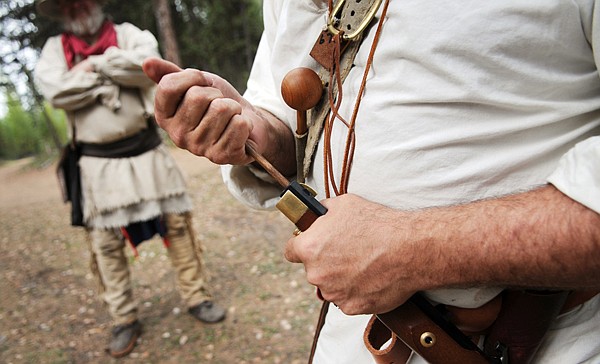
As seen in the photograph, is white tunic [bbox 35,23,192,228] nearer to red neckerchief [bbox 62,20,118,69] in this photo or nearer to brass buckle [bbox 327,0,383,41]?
red neckerchief [bbox 62,20,118,69]

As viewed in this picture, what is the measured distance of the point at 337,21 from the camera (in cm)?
92

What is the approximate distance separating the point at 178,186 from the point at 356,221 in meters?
2.51

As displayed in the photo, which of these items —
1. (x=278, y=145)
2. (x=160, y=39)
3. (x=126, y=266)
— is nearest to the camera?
(x=278, y=145)

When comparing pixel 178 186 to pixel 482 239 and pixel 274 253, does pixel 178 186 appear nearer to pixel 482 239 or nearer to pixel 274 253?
pixel 274 253

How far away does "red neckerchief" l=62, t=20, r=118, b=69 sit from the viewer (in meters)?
2.84

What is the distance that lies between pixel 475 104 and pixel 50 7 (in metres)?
3.28

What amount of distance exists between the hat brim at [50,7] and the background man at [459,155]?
2.69m

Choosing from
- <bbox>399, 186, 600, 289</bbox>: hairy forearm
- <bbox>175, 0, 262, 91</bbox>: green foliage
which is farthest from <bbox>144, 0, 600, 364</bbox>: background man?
<bbox>175, 0, 262, 91</bbox>: green foliage

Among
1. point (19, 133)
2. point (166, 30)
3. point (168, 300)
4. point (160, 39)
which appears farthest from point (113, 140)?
point (19, 133)

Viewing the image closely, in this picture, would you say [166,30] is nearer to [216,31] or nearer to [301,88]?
[216,31]

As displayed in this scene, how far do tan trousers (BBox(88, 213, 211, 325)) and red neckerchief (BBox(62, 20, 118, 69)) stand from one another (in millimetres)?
1262

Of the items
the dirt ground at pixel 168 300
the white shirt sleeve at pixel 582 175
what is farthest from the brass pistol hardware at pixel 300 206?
the dirt ground at pixel 168 300

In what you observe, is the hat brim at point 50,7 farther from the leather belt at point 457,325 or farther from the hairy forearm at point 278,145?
the leather belt at point 457,325

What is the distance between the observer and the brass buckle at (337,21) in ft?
2.75
